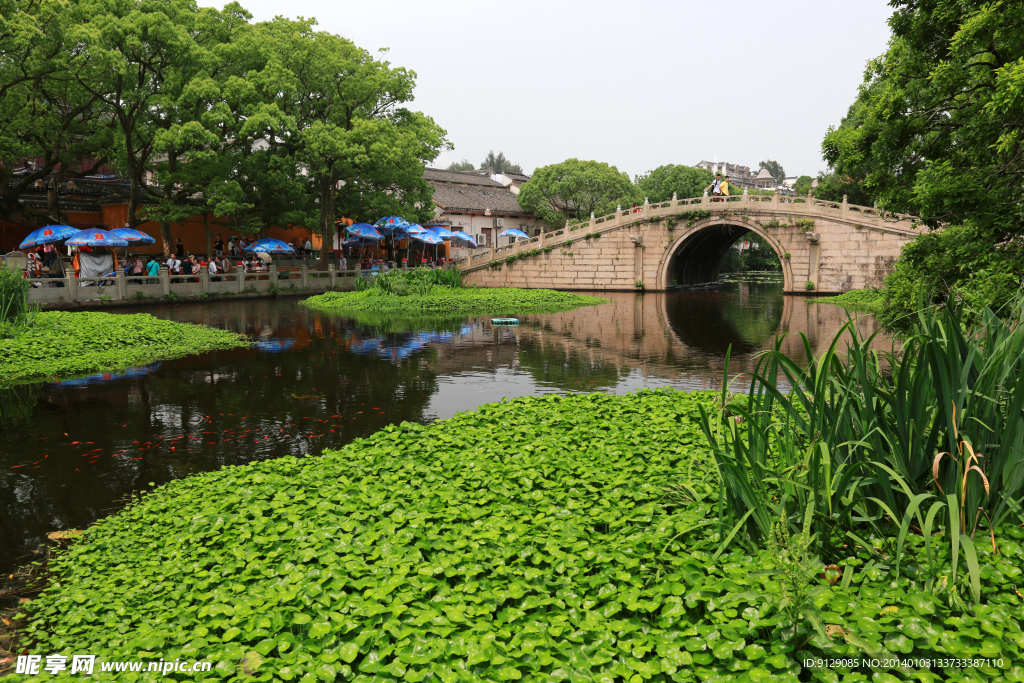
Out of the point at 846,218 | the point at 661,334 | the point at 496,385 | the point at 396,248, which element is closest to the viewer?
the point at 496,385

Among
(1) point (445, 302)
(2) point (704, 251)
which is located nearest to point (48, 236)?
(1) point (445, 302)

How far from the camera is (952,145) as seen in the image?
995 centimetres

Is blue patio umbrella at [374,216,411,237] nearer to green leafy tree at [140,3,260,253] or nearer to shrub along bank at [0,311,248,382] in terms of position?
green leafy tree at [140,3,260,253]

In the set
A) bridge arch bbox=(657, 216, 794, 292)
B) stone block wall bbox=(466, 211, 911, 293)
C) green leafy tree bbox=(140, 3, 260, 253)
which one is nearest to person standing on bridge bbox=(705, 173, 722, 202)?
bridge arch bbox=(657, 216, 794, 292)

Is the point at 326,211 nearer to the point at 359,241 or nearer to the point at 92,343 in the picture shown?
the point at 359,241

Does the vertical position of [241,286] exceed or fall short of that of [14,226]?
it falls short

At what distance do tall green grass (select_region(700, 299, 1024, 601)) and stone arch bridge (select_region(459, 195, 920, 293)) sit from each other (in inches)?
1026

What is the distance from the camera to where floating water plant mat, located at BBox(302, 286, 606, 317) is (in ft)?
71.7

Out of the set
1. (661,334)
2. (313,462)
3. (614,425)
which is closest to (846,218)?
(661,334)

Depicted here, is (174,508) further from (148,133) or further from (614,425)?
(148,133)

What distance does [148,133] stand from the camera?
2398 centimetres

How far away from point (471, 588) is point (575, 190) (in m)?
40.9

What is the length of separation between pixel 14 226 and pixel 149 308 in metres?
9.37

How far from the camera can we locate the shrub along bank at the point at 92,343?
36.2 ft
